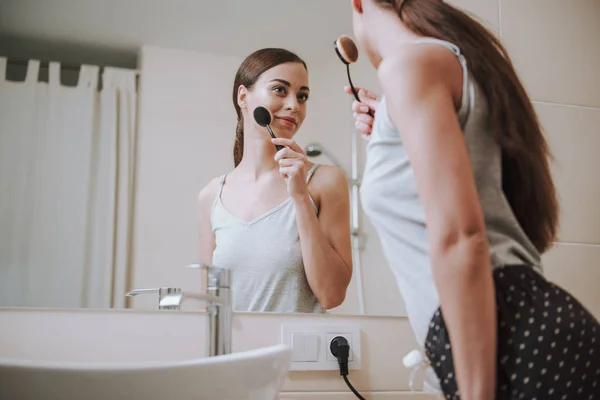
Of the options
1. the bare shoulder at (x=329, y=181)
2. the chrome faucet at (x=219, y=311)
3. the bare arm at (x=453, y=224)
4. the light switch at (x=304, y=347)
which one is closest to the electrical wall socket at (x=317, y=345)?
the light switch at (x=304, y=347)

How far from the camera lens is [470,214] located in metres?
0.74

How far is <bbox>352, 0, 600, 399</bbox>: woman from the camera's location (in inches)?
28.6

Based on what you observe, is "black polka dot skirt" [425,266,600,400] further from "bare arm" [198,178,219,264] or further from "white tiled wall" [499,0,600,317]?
"white tiled wall" [499,0,600,317]

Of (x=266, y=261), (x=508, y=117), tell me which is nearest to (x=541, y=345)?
(x=508, y=117)

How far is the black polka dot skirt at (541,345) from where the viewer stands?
0.71 metres

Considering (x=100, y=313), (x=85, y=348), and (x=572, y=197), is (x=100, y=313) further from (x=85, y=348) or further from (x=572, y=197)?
(x=572, y=197)

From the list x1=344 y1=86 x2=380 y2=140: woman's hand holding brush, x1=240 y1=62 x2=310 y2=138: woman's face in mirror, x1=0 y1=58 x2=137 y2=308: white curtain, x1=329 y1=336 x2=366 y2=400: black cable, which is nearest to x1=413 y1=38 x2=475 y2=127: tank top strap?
x1=344 y1=86 x2=380 y2=140: woman's hand holding brush

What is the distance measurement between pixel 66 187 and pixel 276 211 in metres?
0.43

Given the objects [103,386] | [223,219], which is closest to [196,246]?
[223,219]

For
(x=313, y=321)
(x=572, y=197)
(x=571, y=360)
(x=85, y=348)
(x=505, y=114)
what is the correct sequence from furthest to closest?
(x=572, y=197) < (x=313, y=321) < (x=85, y=348) < (x=505, y=114) < (x=571, y=360)

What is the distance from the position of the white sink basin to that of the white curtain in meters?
0.46

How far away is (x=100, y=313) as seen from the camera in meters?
1.15

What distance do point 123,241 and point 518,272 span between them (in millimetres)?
775

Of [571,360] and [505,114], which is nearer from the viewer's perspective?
[571,360]
